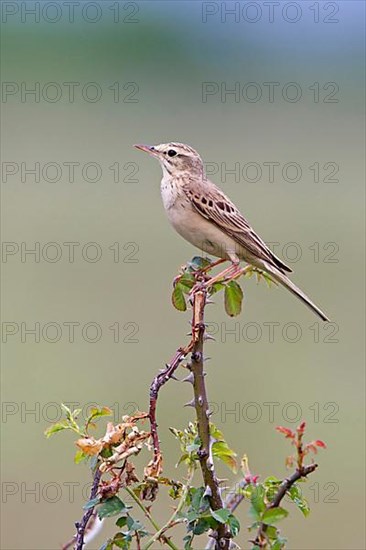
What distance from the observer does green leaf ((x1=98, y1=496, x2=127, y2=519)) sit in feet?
5.82

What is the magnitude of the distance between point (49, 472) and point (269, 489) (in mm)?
6704

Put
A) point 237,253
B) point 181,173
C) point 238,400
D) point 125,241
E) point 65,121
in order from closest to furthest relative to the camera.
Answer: point 237,253 < point 181,173 < point 238,400 < point 125,241 < point 65,121

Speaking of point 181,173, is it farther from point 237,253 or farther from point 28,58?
point 28,58

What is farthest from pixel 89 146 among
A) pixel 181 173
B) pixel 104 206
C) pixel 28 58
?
pixel 181 173

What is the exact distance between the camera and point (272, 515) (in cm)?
167

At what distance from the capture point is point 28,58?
71.7ft

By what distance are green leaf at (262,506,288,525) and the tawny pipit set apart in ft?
6.85

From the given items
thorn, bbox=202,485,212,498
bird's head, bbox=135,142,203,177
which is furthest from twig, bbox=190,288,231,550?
bird's head, bbox=135,142,203,177

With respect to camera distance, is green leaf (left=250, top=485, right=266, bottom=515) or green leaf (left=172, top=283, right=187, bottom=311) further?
green leaf (left=172, top=283, right=187, bottom=311)

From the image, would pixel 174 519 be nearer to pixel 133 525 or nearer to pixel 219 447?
pixel 133 525

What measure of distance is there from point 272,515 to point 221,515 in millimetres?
98

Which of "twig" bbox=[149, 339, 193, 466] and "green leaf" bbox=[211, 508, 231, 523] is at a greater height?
"twig" bbox=[149, 339, 193, 466]

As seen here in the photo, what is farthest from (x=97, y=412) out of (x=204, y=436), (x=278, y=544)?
(x=278, y=544)

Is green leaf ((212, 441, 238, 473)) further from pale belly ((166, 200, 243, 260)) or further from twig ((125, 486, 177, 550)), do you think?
pale belly ((166, 200, 243, 260))
